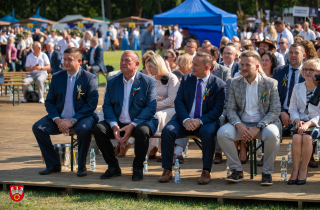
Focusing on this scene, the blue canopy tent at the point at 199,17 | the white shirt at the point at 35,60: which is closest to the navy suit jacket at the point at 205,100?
the white shirt at the point at 35,60

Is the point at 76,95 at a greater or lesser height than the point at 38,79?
greater

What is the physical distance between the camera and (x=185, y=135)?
199 inches

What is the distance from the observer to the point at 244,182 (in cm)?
478

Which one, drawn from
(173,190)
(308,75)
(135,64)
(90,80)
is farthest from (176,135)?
(308,75)

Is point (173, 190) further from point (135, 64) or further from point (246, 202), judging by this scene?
point (135, 64)

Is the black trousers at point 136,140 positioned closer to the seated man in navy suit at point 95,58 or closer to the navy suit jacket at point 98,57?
the seated man in navy suit at point 95,58

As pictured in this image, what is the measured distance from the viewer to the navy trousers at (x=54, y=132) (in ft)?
16.8

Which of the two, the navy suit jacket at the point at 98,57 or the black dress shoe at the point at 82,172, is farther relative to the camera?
the navy suit jacket at the point at 98,57

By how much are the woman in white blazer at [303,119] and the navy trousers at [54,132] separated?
2.52m

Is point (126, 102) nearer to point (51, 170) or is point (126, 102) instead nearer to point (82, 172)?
point (82, 172)

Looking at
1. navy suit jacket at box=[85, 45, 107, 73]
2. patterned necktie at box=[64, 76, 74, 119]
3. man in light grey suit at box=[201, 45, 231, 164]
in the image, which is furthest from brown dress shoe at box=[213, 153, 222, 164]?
navy suit jacket at box=[85, 45, 107, 73]

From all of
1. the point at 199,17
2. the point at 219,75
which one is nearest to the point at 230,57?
the point at 219,75

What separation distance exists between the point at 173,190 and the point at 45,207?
1.39 metres

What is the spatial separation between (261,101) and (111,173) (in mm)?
2061
